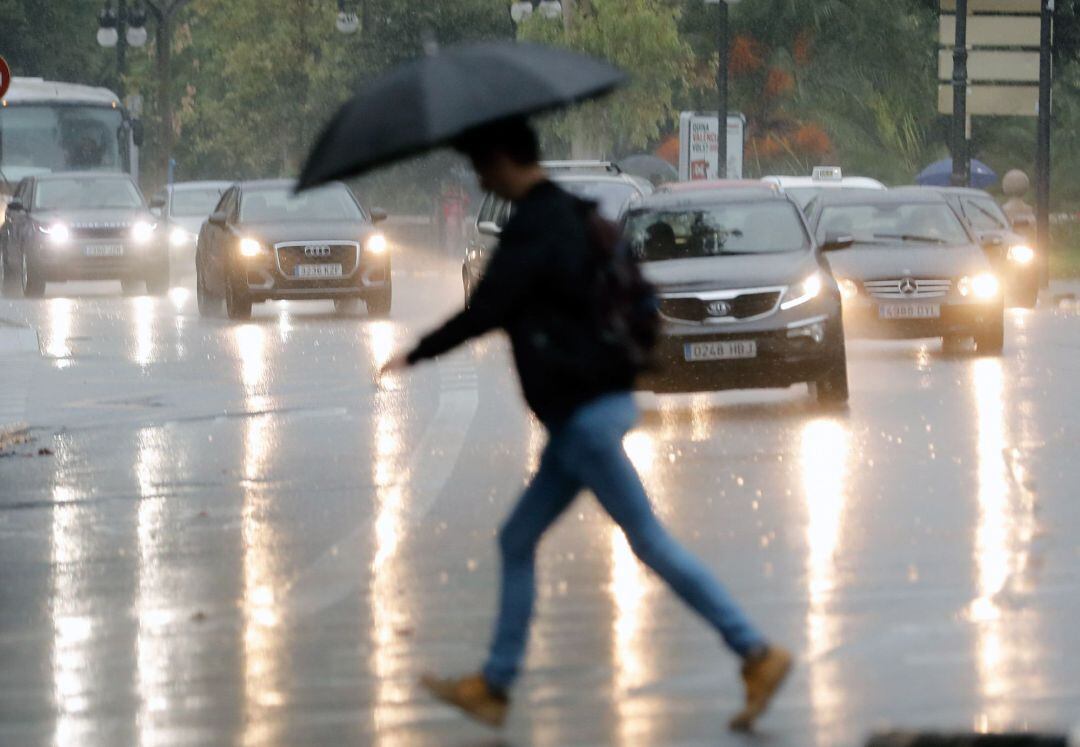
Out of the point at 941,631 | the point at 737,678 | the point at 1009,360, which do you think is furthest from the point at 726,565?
the point at 1009,360

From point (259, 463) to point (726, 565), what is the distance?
4852 millimetres

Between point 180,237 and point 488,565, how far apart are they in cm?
3517

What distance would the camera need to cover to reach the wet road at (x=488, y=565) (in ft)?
23.8

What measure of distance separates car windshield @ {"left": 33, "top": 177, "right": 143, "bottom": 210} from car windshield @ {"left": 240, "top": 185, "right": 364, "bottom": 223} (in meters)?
6.67

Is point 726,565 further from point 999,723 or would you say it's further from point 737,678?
point 999,723

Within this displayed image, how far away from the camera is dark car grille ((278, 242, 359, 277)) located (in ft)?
98.7

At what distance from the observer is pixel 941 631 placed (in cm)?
840

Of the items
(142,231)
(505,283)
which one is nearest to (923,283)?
(505,283)

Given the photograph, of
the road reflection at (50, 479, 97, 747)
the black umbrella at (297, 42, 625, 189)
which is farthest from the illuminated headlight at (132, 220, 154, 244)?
the black umbrella at (297, 42, 625, 189)

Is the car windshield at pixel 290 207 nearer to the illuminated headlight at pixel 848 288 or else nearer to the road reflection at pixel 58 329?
the road reflection at pixel 58 329

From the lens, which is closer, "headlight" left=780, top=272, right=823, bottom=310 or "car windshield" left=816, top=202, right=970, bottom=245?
"headlight" left=780, top=272, right=823, bottom=310

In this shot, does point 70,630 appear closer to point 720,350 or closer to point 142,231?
point 720,350

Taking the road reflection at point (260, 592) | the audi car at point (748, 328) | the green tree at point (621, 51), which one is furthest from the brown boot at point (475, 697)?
the green tree at point (621, 51)

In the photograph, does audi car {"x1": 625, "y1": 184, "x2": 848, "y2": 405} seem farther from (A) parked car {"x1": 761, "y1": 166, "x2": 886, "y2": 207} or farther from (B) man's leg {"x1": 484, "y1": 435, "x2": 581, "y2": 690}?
(A) parked car {"x1": 761, "y1": 166, "x2": 886, "y2": 207}
